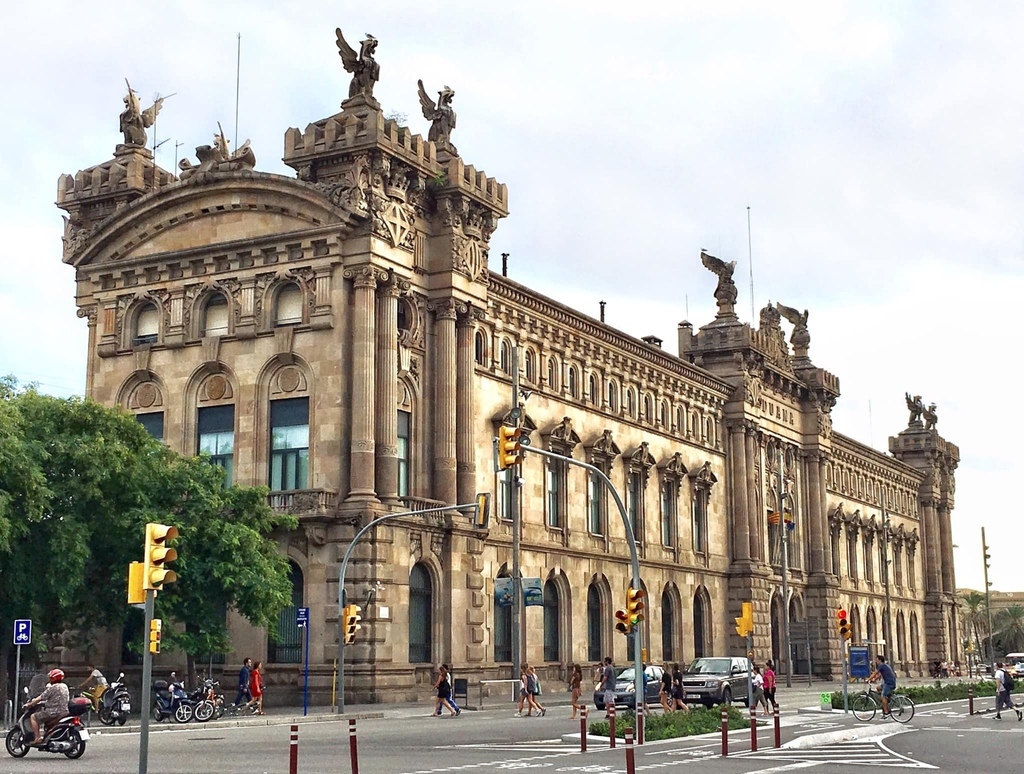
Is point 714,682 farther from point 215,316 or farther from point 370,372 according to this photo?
point 215,316

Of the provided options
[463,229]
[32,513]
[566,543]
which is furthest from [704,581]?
[32,513]

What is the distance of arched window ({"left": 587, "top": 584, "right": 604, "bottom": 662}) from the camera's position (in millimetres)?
62906

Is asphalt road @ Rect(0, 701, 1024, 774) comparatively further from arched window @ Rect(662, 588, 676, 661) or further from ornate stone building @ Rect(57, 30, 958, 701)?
arched window @ Rect(662, 588, 676, 661)

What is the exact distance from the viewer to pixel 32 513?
37406 millimetres

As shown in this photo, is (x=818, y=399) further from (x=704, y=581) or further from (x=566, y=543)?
(x=566, y=543)

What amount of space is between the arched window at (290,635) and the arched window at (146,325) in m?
11.6

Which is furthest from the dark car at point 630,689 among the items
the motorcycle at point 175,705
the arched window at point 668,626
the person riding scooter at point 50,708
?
the arched window at point 668,626

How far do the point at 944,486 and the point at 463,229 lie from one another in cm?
8034

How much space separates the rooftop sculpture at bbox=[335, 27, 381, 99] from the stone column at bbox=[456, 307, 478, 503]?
8.97 metres

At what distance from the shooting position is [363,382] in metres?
48.8

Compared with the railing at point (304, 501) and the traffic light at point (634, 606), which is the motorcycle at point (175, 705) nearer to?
the railing at point (304, 501)

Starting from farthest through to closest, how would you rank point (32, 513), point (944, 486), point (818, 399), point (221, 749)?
point (944, 486) < point (818, 399) < point (32, 513) < point (221, 749)

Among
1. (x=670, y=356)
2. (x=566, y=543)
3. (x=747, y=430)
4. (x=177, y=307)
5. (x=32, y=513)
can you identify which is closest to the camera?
(x=32, y=513)

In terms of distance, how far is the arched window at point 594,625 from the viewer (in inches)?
2477
